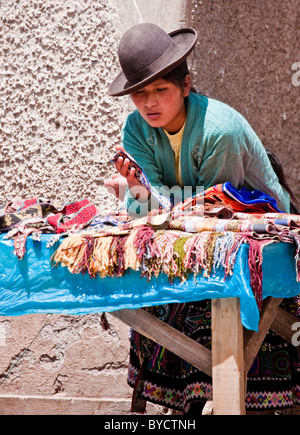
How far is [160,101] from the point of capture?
9.21 feet

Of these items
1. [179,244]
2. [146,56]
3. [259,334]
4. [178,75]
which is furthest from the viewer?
[178,75]

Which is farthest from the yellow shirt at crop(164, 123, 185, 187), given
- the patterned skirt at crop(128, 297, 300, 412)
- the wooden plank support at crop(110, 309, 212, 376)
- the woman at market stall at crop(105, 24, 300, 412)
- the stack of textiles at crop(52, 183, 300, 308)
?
the wooden plank support at crop(110, 309, 212, 376)

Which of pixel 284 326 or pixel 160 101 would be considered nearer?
pixel 160 101

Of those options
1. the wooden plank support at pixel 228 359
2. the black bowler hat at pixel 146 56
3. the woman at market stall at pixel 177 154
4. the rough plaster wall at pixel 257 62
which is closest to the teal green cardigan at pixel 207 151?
the woman at market stall at pixel 177 154

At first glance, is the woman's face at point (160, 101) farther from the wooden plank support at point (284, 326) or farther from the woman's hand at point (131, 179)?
the wooden plank support at point (284, 326)

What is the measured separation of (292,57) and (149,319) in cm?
249

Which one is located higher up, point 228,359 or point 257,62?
point 257,62

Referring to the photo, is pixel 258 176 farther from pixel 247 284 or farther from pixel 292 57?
pixel 292 57

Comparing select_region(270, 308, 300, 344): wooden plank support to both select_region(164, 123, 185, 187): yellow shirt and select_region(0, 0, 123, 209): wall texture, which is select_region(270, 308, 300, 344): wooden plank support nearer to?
select_region(164, 123, 185, 187): yellow shirt

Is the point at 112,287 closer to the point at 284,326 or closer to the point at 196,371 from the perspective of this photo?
the point at 196,371

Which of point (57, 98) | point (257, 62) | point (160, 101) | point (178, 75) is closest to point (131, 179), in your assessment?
point (160, 101)

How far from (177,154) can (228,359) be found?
1.06m

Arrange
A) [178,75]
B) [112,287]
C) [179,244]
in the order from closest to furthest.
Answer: [179,244] → [112,287] → [178,75]

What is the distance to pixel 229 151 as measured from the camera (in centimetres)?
290
